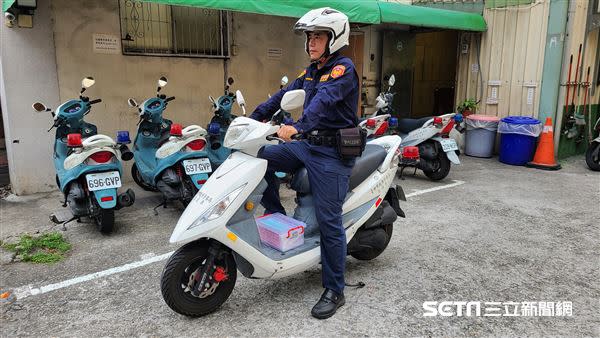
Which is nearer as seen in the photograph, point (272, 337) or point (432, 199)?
point (272, 337)

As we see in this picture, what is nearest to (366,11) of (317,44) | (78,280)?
(317,44)

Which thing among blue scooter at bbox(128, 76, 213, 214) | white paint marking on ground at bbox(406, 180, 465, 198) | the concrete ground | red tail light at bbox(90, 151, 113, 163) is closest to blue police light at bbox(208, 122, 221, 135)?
blue scooter at bbox(128, 76, 213, 214)

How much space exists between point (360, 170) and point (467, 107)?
6024 mm

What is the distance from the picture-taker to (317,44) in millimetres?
2826

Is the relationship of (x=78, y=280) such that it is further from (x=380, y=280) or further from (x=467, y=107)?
(x=467, y=107)

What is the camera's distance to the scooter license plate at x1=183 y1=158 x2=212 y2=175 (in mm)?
4691

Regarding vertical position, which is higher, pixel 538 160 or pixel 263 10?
pixel 263 10

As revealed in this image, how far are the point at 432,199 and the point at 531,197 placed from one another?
1285 millimetres

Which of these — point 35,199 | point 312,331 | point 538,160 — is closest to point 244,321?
point 312,331

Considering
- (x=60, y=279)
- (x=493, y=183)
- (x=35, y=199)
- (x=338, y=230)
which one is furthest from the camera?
(x=493, y=183)

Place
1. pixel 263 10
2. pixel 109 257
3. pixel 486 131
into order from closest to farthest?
pixel 109 257 < pixel 263 10 < pixel 486 131

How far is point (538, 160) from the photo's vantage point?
7484mm

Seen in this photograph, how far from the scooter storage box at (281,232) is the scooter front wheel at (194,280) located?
11.7 inches

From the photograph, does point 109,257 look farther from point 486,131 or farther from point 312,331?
point 486,131
